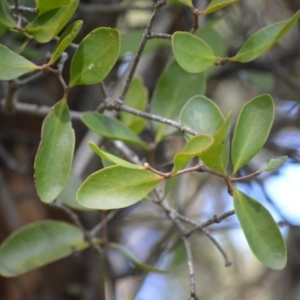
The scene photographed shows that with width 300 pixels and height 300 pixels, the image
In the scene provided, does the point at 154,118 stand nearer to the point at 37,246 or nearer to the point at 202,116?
the point at 202,116

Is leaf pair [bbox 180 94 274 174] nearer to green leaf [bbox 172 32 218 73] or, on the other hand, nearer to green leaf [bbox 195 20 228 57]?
green leaf [bbox 172 32 218 73]

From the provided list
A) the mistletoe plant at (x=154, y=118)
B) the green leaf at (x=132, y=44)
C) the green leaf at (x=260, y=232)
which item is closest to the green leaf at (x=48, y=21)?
the mistletoe plant at (x=154, y=118)

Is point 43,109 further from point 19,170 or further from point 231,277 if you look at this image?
point 231,277

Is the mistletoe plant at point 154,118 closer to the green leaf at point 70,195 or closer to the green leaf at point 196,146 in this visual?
the green leaf at point 196,146

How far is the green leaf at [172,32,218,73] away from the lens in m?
0.48

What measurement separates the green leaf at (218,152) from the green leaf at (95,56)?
126 millimetres

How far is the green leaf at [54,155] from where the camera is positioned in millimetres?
480

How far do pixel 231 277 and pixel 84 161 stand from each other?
3.61 ft

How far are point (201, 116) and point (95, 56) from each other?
0.11 m

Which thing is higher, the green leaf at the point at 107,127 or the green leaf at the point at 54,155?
the green leaf at the point at 54,155

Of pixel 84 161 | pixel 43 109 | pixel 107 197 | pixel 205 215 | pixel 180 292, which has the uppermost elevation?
pixel 107 197

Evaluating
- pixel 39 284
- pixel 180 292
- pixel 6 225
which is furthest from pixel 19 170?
pixel 180 292

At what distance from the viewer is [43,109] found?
773 mm

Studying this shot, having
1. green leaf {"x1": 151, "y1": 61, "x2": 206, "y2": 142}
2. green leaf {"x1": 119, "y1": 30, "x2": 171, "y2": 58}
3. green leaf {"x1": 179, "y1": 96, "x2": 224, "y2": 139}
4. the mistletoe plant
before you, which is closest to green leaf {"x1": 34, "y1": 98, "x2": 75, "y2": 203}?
the mistletoe plant
